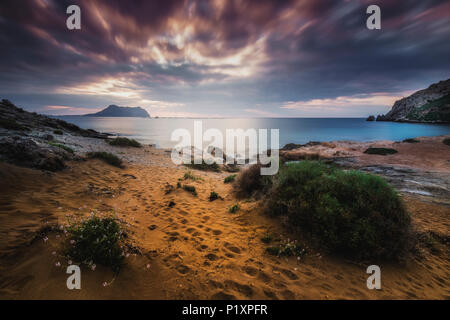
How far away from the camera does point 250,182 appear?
8.12m

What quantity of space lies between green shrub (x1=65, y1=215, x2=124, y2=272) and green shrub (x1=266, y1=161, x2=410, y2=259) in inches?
162

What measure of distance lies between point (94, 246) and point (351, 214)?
536 cm

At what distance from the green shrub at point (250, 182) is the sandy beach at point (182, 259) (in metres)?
1.68

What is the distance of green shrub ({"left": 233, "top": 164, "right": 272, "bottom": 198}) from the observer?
311 inches

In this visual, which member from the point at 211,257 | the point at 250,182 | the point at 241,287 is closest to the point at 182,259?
the point at 211,257

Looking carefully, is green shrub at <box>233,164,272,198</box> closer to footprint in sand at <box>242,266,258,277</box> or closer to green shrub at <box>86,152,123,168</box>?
footprint in sand at <box>242,266,258,277</box>

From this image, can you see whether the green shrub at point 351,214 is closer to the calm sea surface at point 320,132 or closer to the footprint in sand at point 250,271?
the footprint in sand at point 250,271

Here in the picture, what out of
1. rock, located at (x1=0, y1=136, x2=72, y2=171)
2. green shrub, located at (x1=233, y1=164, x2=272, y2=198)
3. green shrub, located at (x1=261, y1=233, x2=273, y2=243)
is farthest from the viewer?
green shrub, located at (x1=233, y1=164, x2=272, y2=198)

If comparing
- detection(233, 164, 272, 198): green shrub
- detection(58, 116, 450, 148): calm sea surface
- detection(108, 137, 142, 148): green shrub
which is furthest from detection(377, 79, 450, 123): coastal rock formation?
detection(108, 137, 142, 148): green shrub

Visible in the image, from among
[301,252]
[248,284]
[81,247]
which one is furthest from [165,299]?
[301,252]

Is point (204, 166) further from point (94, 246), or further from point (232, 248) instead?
point (94, 246)

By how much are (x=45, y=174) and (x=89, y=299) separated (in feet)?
20.7

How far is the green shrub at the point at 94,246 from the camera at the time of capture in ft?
9.38
